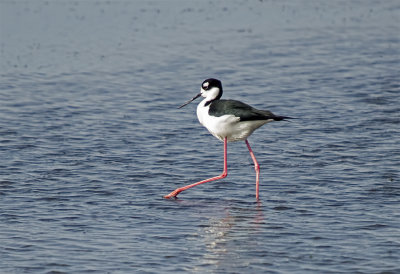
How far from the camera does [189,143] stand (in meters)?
15.5

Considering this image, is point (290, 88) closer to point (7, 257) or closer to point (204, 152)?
point (204, 152)

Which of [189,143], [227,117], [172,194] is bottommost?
[172,194]

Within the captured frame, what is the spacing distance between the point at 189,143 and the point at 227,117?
3170 millimetres

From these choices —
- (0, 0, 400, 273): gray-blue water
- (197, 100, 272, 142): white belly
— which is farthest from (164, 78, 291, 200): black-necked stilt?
(0, 0, 400, 273): gray-blue water

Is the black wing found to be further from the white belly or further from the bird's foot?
the bird's foot

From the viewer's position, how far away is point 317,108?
17953 mm

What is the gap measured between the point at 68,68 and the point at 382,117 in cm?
839

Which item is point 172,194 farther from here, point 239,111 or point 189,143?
point 189,143

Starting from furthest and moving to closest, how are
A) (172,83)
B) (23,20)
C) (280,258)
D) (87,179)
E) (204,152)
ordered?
(23,20)
(172,83)
(204,152)
(87,179)
(280,258)

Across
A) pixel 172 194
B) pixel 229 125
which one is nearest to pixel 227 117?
pixel 229 125

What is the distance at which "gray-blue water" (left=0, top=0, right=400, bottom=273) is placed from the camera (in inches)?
398

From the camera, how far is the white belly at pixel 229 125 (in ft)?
40.6

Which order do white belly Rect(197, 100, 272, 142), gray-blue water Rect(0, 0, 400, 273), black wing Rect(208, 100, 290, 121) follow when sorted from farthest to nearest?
white belly Rect(197, 100, 272, 142) → black wing Rect(208, 100, 290, 121) → gray-blue water Rect(0, 0, 400, 273)

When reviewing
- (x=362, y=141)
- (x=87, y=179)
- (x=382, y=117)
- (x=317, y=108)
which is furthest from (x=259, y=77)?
(x=87, y=179)
